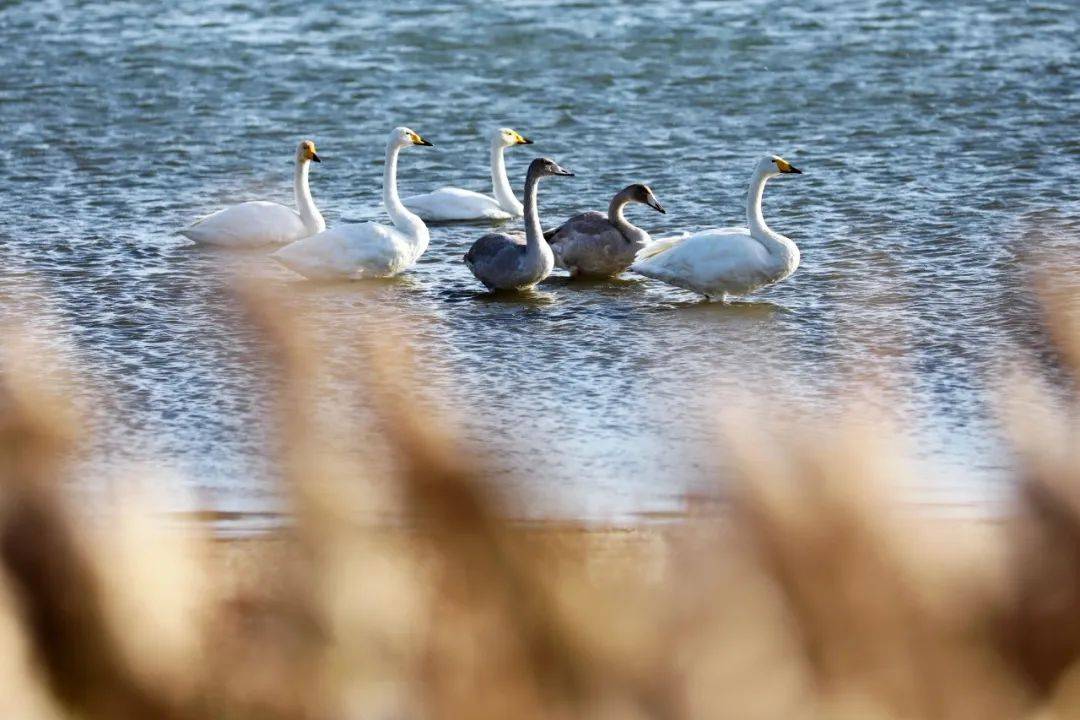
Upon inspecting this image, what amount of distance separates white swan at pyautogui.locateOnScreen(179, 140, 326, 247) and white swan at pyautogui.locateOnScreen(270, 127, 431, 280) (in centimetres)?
86

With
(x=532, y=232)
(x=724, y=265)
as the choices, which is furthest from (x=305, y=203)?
(x=724, y=265)

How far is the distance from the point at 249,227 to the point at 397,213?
1.27 m

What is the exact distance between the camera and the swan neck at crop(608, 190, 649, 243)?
1155cm

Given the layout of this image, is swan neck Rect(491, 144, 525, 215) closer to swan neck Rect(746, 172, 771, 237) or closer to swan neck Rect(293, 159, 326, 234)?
swan neck Rect(293, 159, 326, 234)

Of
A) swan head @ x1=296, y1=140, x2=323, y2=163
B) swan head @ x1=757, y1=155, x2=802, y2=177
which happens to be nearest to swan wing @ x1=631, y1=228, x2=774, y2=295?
swan head @ x1=757, y1=155, x2=802, y2=177

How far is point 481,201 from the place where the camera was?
13.2 metres

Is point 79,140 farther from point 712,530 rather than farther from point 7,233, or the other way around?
point 712,530

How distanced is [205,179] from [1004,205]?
20.6 ft

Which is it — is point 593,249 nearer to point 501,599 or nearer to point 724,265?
point 724,265

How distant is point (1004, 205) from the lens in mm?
12469

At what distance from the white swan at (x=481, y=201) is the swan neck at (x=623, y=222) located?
0.93m

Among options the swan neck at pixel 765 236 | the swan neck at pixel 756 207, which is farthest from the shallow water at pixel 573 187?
the swan neck at pixel 756 207

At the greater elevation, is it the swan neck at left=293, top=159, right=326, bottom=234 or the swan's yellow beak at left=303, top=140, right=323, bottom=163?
the swan's yellow beak at left=303, top=140, right=323, bottom=163

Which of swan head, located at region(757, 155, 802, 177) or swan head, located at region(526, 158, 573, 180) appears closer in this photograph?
swan head, located at region(757, 155, 802, 177)
